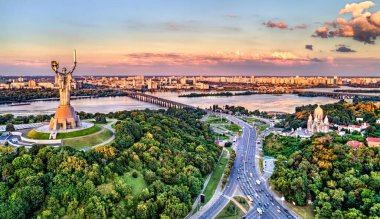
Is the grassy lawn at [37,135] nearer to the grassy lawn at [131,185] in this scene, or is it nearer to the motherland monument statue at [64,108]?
the motherland monument statue at [64,108]

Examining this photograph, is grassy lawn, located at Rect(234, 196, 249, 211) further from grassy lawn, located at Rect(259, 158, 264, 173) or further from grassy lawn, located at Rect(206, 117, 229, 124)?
grassy lawn, located at Rect(206, 117, 229, 124)

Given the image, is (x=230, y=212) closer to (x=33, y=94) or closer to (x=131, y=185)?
(x=131, y=185)

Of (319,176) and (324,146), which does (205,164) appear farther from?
(324,146)

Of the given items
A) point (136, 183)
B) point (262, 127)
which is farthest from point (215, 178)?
point (262, 127)

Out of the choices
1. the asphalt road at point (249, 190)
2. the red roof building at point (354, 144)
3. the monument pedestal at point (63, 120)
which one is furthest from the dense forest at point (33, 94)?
the red roof building at point (354, 144)

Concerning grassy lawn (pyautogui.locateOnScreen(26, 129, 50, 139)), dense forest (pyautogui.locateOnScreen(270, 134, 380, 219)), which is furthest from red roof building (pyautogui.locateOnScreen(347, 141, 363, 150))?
grassy lawn (pyautogui.locateOnScreen(26, 129, 50, 139))

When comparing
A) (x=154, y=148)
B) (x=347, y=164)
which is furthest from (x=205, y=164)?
(x=347, y=164)
